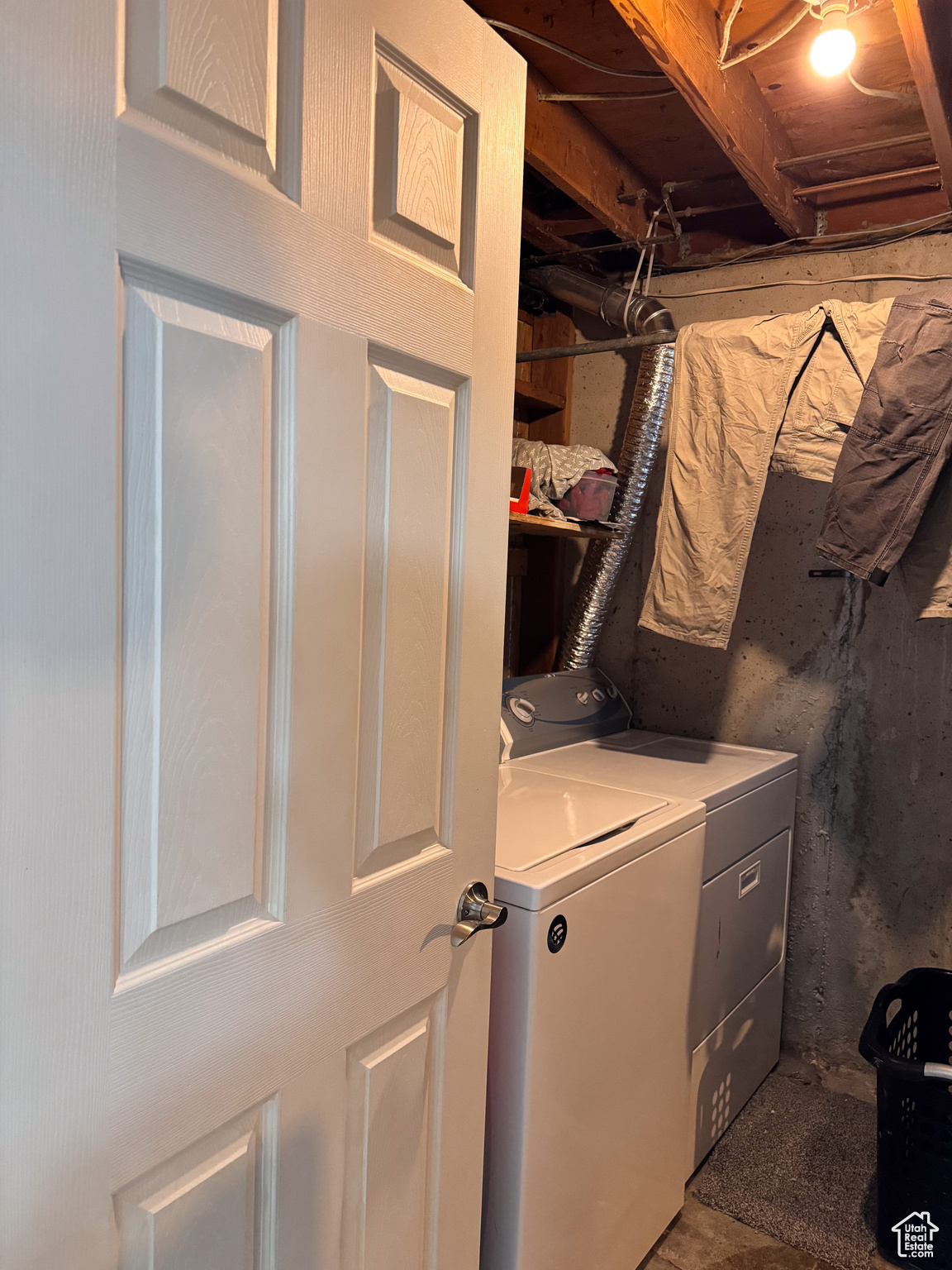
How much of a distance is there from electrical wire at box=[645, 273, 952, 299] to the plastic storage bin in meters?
0.69

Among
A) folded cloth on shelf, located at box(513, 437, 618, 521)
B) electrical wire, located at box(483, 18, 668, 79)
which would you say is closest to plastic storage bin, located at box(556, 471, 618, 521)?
folded cloth on shelf, located at box(513, 437, 618, 521)

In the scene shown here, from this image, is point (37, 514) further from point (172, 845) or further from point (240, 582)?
point (172, 845)

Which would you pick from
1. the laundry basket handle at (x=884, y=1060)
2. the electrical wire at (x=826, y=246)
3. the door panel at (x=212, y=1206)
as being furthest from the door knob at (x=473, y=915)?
the electrical wire at (x=826, y=246)

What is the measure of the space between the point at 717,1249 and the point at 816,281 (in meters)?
2.46

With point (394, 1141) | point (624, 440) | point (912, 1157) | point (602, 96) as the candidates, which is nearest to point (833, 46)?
point (602, 96)

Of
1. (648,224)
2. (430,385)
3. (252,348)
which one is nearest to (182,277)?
(252,348)

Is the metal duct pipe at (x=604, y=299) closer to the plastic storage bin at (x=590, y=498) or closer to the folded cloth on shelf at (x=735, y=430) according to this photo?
the folded cloth on shelf at (x=735, y=430)

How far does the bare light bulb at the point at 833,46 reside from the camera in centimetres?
145

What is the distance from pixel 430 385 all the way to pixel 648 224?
70.1 inches

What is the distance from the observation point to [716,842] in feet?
6.33

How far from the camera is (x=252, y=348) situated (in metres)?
0.79

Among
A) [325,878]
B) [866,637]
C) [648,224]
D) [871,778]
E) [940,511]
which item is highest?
[648,224]

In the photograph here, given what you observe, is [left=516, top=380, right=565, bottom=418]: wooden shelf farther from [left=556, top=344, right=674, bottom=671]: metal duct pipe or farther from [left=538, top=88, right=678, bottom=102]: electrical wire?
[left=538, top=88, right=678, bottom=102]: electrical wire

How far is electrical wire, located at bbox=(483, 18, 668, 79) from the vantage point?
1.66 meters
